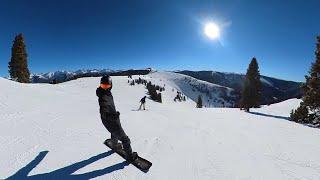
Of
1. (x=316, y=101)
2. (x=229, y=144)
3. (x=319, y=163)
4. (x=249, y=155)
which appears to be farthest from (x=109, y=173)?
(x=316, y=101)

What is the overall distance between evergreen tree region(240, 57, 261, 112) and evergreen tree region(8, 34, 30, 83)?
50.6 meters

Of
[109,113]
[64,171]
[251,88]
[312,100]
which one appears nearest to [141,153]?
[109,113]

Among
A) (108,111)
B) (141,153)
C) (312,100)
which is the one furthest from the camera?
→ (312,100)

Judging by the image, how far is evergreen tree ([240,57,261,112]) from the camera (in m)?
53.1

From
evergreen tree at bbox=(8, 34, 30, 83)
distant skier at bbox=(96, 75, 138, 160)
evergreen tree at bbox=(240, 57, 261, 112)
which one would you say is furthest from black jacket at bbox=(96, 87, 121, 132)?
evergreen tree at bbox=(8, 34, 30, 83)

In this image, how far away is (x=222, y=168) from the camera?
715 cm

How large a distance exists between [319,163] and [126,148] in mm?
6131

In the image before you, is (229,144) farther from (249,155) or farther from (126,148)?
(126,148)

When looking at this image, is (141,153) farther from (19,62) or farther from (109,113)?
(19,62)

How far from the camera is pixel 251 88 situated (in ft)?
178

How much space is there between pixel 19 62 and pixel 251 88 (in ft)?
175

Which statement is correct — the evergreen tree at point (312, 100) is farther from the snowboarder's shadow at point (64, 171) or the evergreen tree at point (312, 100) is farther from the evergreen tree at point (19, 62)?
the evergreen tree at point (19, 62)

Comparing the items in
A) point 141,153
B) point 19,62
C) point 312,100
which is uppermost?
point 19,62

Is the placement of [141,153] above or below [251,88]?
below
